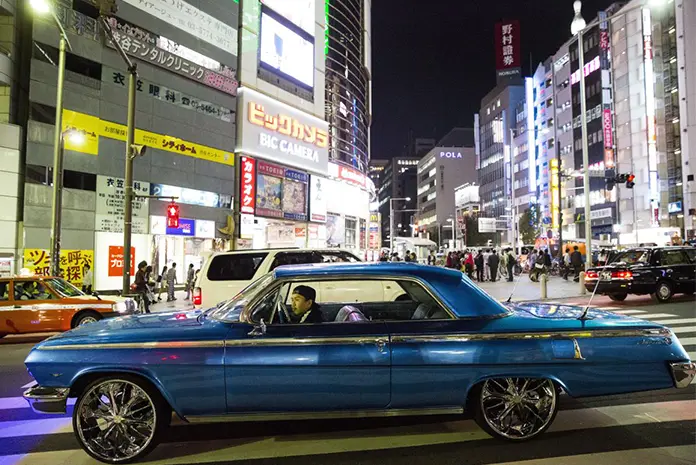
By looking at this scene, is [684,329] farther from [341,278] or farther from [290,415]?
[290,415]

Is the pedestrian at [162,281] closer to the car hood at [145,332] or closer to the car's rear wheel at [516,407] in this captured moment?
the car hood at [145,332]

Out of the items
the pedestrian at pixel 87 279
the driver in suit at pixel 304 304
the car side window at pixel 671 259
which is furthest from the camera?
the pedestrian at pixel 87 279

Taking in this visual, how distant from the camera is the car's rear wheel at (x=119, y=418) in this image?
418 centimetres

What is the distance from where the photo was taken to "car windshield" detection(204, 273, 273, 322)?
4441 mm

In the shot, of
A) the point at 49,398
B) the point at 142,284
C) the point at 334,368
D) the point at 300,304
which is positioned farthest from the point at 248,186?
the point at 334,368

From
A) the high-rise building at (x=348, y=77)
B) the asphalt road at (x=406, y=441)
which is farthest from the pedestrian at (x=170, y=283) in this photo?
the high-rise building at (x=348, y=77)

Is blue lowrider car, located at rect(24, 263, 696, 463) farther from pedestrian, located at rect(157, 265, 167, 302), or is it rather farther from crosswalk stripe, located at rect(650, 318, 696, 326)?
pedestrian, located at rect(157, 265, 167, 302)

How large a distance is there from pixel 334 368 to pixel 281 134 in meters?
29.4

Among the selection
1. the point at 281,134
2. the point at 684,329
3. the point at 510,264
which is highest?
the point at 281,134

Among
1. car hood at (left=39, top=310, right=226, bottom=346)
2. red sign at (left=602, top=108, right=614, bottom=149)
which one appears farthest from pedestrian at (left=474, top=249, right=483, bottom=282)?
red sign at (left=602, top=108, right=614, bottom=149)

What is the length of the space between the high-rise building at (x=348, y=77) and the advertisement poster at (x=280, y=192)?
8950mm

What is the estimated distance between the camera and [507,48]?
95.1 metres

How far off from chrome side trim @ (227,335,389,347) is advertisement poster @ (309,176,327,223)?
→ 31.1 meters

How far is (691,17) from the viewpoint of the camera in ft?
150
